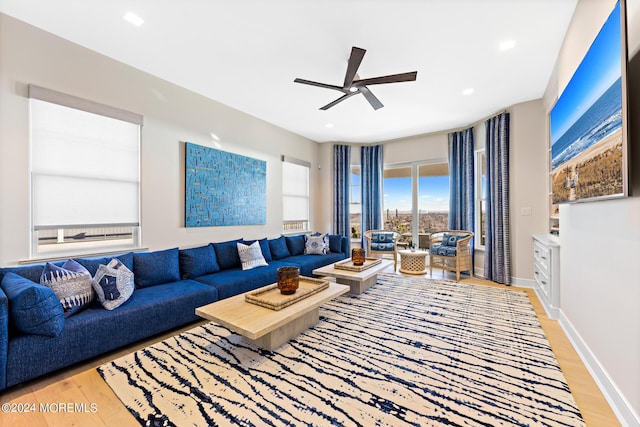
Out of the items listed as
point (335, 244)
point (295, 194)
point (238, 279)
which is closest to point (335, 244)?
point (335, 244)

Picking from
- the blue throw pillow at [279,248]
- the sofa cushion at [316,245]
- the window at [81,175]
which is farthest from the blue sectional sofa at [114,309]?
the sofa cushion at [316,245]

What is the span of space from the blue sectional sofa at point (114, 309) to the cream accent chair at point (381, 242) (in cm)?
250

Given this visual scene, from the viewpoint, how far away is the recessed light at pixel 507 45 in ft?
8.47

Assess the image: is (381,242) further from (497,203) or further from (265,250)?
(265,250)

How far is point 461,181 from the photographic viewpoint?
518cm

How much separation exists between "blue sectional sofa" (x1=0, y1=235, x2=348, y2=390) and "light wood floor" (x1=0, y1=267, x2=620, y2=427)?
112 millimetres

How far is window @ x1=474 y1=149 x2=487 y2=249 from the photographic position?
4.95m

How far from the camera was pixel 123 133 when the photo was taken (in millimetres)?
2959

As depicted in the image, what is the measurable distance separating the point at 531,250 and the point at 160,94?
5.84 m

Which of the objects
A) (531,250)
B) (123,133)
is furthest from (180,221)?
(531,250)

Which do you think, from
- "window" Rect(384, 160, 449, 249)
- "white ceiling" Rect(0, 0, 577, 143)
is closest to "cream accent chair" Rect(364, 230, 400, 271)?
"window" Rect(384, 160, 449, 249)

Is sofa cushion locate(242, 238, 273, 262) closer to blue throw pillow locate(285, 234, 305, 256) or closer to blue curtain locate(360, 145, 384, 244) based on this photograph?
blue throw pillow locate(285, 234, 305, 256)

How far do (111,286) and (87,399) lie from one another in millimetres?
875

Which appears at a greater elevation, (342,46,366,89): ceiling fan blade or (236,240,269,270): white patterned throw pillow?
(342,46,366,89): ceiling fan blade
